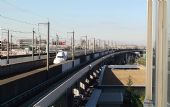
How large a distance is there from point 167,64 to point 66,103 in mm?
32159

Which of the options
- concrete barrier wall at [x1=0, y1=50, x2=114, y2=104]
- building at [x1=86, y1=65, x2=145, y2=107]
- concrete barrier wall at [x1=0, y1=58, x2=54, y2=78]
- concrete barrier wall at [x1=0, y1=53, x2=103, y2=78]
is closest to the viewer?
concrete barrier wall at [x1=0, y1=50, x2=114, y2=104]

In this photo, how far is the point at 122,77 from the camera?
70.6 metres

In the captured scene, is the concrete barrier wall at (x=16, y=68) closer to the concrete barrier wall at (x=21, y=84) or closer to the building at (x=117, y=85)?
the concrete barrier wall at (x=21, y=84)

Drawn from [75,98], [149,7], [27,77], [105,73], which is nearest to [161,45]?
[149,7]

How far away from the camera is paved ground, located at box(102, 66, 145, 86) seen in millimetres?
66938

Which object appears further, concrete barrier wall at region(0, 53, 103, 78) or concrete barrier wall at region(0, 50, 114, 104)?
concrete barrier wall at region(0, 53, 103, 78)

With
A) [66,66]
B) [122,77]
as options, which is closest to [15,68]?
[66,66]

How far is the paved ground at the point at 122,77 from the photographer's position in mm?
66938

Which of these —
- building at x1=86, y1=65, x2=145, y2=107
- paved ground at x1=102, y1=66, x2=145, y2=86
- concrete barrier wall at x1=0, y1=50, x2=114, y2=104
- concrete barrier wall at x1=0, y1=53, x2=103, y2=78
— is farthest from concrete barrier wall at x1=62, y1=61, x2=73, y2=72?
paved ground at x1=102, y1=66, x2=145, y2=86

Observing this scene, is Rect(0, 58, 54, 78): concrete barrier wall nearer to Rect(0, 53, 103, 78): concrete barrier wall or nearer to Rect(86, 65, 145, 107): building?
Rect(0, 53, 103, 78): concrete barrier wall

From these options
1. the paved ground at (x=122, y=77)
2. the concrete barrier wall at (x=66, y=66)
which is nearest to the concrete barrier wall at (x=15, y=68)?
the concrete barrier wall at (x=66, y=66)

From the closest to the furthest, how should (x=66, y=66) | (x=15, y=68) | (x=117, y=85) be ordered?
(x=15, y=68) < (x=66, y=66) < (x=117, y=85)

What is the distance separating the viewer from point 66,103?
35000mm

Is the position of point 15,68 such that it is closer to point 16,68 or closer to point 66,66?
point 16,68
